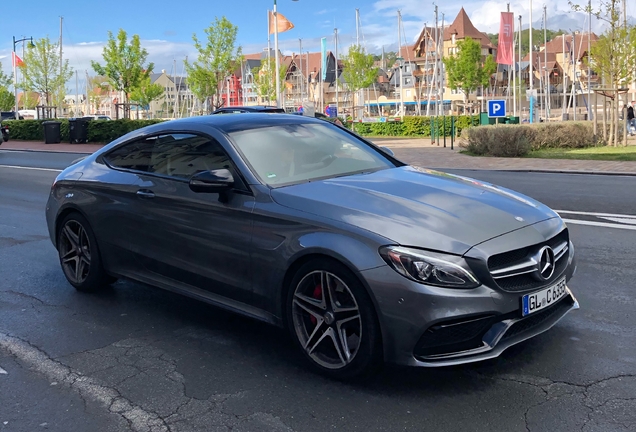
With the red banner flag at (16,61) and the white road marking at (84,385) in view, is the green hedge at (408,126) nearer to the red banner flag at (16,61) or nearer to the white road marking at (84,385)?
the red banner flag at (16,61)

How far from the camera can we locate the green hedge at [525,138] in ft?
72.5

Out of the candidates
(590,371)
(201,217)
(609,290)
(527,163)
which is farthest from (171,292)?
(527,163)

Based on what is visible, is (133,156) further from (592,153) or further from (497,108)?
(497,108)

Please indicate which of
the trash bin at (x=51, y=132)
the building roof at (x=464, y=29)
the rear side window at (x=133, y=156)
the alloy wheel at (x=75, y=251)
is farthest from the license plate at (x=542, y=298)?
the building roof at (x=464, y=29)

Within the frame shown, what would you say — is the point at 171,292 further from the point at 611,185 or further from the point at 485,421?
the point at 611,185

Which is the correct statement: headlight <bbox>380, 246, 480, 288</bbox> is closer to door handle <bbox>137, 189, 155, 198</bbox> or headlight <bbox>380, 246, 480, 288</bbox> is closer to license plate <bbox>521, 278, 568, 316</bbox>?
license plate <bbox>521, 278, 568, 316</bbox>

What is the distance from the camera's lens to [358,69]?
6625 centimetres

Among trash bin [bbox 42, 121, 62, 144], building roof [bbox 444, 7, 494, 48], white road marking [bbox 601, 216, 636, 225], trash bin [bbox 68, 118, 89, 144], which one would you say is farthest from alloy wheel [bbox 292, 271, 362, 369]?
building roof [bbox 444, 7, 494, 48]

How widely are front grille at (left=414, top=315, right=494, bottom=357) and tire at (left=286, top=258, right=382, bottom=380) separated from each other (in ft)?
0.85

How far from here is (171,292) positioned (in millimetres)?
5113

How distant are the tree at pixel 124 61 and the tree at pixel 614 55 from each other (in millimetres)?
25965

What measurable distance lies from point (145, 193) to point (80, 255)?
127cm

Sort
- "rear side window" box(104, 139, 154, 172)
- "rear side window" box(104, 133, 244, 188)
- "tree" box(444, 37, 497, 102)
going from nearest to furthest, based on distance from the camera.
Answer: "rear side window" box(104, 133, 244, 188) → "rear side window" box(104, 139, 154, 172) → "tree" box(444, 37, 497, 102)

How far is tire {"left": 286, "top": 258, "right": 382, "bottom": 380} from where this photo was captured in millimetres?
3787
